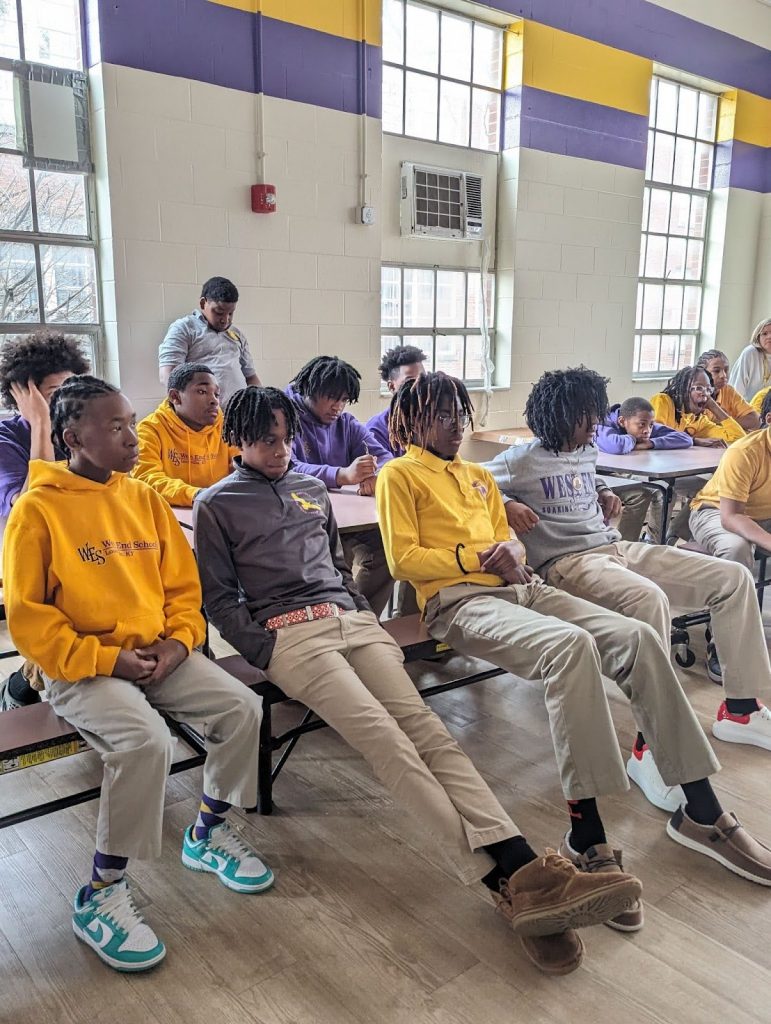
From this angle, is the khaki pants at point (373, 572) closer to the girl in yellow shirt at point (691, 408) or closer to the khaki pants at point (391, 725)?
the khaki pants at point (391, 725)

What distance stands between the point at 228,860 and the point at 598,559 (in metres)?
1.33

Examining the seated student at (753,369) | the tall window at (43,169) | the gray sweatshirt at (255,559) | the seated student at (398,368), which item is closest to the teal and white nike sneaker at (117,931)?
the gray sweatshirt at (255,559)

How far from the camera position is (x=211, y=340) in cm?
414

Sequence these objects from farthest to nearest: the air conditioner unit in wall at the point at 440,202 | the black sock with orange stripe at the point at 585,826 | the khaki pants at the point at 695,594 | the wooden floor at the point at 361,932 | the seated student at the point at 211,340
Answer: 1. the air conditioner unit in wall at the point at 440,202
2. the seated student at the point at 211,340
3. the khaki pants at the point at 695,594
4. the black sock with orange stripe at the point at 585,826
5. the wooden floor at the point at 361,932

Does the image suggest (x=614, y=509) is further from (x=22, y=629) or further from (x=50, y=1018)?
(x=50, y=1018)

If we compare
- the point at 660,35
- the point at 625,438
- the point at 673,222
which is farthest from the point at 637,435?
the point at 660,35

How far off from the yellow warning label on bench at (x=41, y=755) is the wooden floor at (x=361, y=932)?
0.36 metres

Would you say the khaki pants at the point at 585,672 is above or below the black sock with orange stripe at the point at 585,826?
above

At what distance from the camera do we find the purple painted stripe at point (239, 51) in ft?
13.0

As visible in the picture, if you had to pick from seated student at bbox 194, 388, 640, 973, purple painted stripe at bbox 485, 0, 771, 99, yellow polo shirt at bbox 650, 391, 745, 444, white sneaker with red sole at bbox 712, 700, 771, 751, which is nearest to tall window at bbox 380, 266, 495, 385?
yellow polo shirt at bbox 650, 391, 745, 444

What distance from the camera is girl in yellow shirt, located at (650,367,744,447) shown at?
4.46 m

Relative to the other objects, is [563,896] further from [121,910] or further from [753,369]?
[753,369]

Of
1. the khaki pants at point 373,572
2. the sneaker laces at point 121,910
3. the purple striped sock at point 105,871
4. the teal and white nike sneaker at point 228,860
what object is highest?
the khaki pants at point 373,572

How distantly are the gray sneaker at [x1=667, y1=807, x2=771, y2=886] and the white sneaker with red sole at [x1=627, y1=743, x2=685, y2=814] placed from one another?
0.28ft
